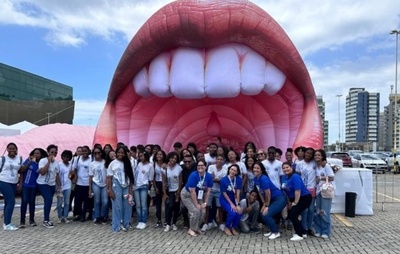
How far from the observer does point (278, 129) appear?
5.94m

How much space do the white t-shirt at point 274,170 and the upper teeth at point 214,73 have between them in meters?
0.87

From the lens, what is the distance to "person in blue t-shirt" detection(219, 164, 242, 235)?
480 cm

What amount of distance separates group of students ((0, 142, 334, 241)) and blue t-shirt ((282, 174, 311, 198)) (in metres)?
0.01

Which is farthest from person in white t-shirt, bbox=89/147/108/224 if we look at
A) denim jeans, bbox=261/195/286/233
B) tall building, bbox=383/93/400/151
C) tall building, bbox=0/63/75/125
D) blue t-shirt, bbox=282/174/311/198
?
tall building, bbox=0/63/75/125

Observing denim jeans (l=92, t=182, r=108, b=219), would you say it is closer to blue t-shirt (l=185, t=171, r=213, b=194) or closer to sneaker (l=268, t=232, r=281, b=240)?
blue t-shirt (l=185, t=171, r=213, b=194)

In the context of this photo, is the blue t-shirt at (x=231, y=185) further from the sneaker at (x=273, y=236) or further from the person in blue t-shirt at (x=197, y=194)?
the sneaker at (x=273, y=236)

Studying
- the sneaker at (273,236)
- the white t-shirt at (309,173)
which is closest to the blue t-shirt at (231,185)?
the sneaker at (273,236)

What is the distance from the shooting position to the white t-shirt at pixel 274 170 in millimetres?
4934

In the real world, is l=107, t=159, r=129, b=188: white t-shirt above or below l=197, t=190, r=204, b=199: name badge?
above

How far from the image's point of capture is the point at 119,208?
505 cm

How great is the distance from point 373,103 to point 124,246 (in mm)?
67606

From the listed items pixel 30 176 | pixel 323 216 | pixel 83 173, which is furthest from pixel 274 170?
pixel 30 176

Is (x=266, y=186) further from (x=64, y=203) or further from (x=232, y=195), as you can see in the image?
(x=64, y=203)

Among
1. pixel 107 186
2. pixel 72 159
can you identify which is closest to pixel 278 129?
pixel 107 186
